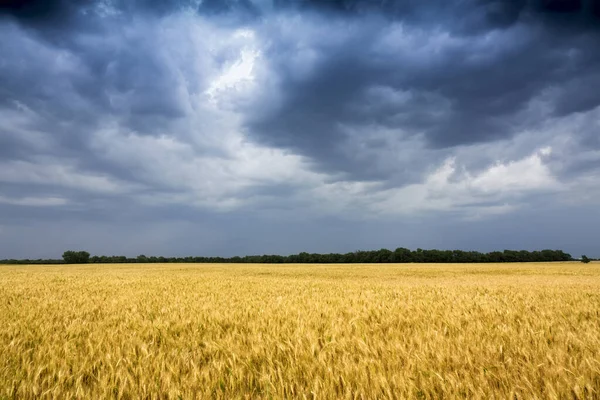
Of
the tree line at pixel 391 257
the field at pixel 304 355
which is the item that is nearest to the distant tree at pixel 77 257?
the tree line at pixel 391 257

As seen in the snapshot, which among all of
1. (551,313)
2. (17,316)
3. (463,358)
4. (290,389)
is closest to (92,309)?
(17,316)

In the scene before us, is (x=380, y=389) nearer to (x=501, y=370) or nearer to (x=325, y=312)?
(x=501, y=370)

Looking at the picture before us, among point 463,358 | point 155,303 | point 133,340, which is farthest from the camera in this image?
point 155,303

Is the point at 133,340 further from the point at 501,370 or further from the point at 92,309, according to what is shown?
the point at 501,370

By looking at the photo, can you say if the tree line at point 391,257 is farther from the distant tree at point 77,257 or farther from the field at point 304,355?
the field at point 304,355

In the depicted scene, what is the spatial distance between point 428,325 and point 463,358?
1709 millimetres

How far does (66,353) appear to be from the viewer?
3.77m

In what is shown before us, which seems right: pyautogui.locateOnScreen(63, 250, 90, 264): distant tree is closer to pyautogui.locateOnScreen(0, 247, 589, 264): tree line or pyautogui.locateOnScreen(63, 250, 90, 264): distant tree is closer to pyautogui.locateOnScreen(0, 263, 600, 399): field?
pyautogui.locateOnScreen(0, 247, 589, 264): tree line

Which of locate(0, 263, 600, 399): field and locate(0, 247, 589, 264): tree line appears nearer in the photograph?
locate(0, 263, 600, 399): field

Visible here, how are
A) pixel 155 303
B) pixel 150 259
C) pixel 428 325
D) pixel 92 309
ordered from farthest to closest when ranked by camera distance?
pixel 150 259 < pixel 155 303 < pixel 92 309 < pixel 428 325

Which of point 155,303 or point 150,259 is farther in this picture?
point 150,259

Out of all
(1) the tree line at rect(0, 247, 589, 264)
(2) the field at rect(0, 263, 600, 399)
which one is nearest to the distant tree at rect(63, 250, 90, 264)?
(1) the tree line at rect(0, 247, 589, 264)

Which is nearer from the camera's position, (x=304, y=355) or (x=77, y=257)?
(x=304, y=355)

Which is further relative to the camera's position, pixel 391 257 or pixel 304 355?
pixel 391 257
